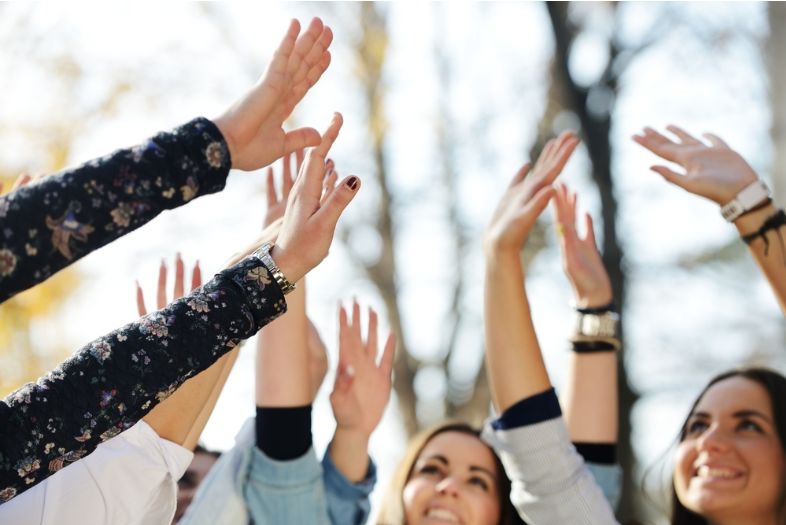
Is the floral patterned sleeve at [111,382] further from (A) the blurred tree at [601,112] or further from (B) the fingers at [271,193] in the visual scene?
(A) the blurred tree at [601,112]

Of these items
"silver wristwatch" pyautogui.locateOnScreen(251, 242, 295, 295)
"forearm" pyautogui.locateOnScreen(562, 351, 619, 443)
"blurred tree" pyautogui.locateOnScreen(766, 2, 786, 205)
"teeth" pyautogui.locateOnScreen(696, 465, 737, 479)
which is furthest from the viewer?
"blurred tree" pyautogui.locateOnScreen(766, 2, 786, 205)

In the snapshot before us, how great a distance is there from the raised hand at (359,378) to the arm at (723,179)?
824mm

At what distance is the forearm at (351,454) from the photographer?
270 centimetres

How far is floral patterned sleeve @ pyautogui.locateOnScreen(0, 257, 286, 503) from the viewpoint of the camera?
1.35m

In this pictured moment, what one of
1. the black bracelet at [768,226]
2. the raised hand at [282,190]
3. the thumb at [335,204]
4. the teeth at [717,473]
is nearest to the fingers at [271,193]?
the raised hand at [282,190]

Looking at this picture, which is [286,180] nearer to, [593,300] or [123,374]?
[593,300]

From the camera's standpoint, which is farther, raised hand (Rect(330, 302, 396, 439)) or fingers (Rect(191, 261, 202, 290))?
raised hand (Rect(330, 302, 396, 439))

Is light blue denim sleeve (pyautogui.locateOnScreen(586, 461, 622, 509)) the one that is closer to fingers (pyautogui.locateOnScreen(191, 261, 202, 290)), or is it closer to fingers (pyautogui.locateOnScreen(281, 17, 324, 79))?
fingers (pyautogui.locateOnScreen(191, 261, 202, 290))

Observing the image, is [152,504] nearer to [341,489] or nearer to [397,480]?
[341,489]

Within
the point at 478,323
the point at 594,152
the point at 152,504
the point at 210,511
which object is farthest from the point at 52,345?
the point at 152,504

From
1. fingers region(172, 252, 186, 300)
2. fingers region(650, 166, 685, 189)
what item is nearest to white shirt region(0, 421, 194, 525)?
fingers region(172, 252, 186, 300)

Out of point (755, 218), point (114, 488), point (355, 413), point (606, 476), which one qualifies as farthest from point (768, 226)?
point (114, 488)

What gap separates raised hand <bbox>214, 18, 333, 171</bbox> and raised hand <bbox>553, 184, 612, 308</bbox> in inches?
47.5

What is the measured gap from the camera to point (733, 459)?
2566mm
